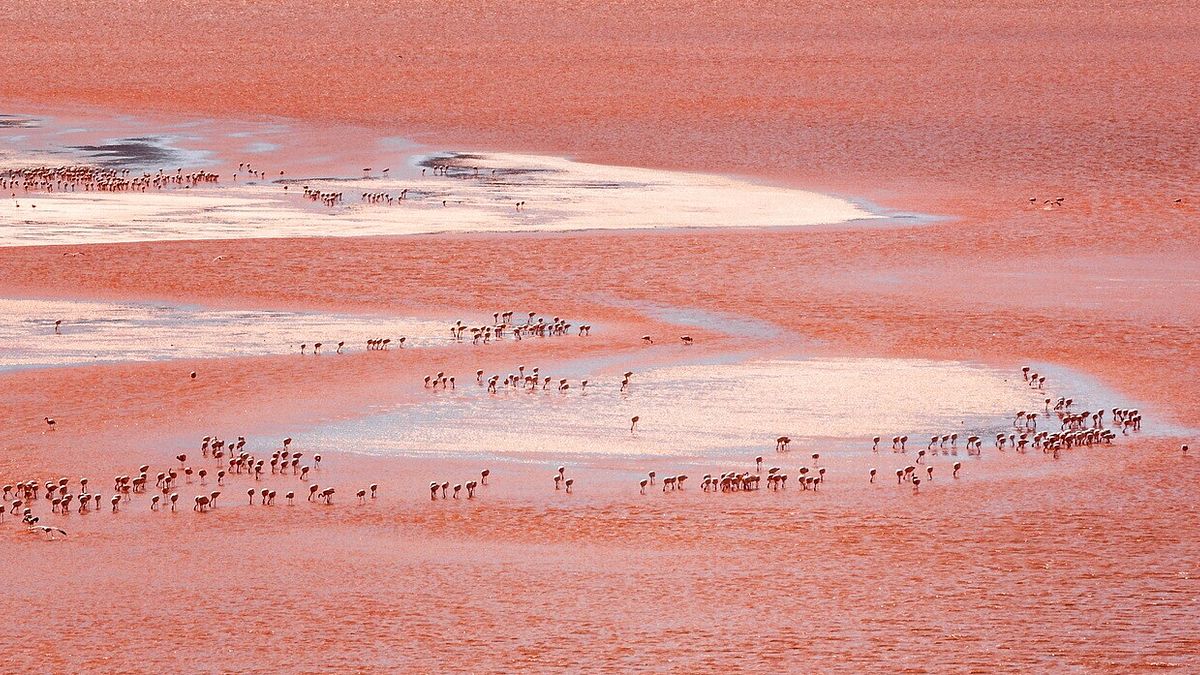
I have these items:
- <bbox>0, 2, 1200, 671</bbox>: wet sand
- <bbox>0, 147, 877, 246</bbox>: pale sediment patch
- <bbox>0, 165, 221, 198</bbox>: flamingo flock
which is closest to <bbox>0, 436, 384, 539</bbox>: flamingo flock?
<bbox>0, 2, 1200, 671</bbox>: wet sand

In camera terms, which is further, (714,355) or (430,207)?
(430,207)

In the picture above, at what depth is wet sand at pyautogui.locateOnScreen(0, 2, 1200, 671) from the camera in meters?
10.8

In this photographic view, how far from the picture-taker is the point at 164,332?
19953 mm

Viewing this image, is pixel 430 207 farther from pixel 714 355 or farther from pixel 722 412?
pixel 722 412

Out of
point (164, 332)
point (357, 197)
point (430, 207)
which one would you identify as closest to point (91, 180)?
point (357, 197)

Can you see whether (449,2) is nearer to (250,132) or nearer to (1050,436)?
(250,132)

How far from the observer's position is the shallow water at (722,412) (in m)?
15.2

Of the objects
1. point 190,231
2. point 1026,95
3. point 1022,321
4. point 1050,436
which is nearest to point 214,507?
point 1050,436

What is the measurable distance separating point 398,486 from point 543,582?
257 centimetres

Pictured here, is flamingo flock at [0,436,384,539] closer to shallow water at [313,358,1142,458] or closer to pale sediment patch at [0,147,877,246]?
shallow water at [313,358,1142,458]

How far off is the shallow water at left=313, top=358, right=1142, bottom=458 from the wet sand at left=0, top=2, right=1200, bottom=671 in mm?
515

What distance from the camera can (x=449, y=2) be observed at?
61.4 metres

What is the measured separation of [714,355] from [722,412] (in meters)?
2.66

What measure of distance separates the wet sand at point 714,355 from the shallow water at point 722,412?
0.52m
